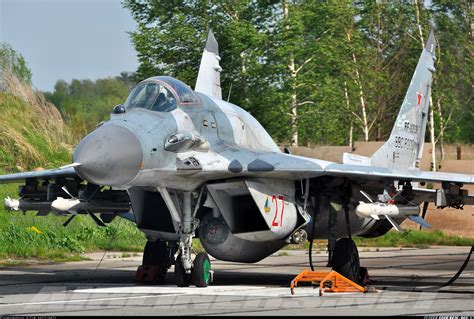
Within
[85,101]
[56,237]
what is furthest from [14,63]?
[56,237]

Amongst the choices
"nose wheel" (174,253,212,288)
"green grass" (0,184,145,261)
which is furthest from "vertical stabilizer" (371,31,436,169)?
"green grass" (0,184,145,261)

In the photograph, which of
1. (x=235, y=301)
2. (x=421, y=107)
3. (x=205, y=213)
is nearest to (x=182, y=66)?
(x=421, y=107)

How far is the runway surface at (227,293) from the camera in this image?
12.3m

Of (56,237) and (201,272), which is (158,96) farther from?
(56,237)

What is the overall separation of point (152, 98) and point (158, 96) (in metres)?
0.10

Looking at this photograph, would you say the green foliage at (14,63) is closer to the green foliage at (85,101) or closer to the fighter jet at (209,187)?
the green foliage at (85,101)

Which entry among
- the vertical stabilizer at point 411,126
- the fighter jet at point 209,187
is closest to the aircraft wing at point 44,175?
the fighter jet at point 209,187

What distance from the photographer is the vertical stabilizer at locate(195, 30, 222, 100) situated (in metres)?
19.0

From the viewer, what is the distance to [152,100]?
49.7 ft

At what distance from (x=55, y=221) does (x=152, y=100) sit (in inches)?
451

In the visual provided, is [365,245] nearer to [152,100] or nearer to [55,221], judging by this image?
[55,221]

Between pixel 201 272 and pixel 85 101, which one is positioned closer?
pixel 201 272

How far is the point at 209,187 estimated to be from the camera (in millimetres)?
15750

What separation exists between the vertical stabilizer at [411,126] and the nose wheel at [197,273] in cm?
456
